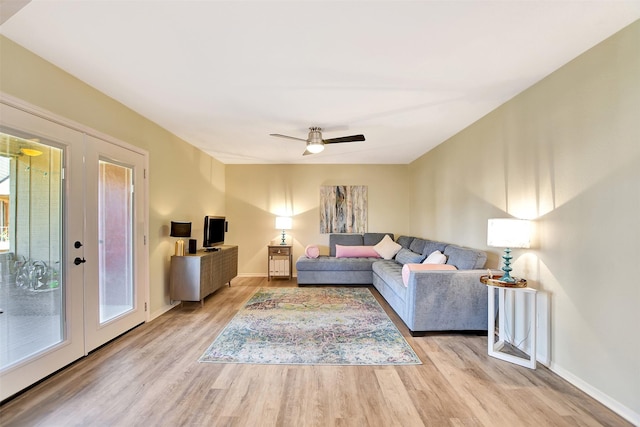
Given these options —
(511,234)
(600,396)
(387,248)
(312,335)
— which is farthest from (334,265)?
(600,396)

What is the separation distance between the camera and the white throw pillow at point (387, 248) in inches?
215

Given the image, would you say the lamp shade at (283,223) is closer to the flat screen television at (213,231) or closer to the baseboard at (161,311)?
the flat screen television at (213,231)

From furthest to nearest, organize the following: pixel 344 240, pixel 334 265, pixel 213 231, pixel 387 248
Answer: pixel 344 240 < pixel 387 248 < pixel 334 265 < pixel 213 231

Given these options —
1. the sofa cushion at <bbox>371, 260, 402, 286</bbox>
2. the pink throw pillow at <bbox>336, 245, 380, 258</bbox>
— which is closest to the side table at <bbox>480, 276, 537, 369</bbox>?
the sofa cushion at <bbox>371, 260, 402, 286</bbox>

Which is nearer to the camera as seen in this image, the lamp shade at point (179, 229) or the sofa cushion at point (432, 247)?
the lamp shade at point (179, 229)

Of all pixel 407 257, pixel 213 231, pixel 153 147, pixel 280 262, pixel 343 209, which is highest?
pixel 153 147

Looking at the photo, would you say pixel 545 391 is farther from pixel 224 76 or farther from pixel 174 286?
pixel 174 286

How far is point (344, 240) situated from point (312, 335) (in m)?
3.00

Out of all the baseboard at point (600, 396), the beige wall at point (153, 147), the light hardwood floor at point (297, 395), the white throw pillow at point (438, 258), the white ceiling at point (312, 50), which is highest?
the white ceiling at point (312, 50)

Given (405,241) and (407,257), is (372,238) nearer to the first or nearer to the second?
(405,241)

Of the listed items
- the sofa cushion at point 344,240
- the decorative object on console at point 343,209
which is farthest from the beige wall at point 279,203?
the sofa cushion at point 344,240

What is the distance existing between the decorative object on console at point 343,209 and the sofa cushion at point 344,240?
0.79ft

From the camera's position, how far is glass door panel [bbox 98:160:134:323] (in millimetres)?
2805

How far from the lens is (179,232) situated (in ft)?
12.8
